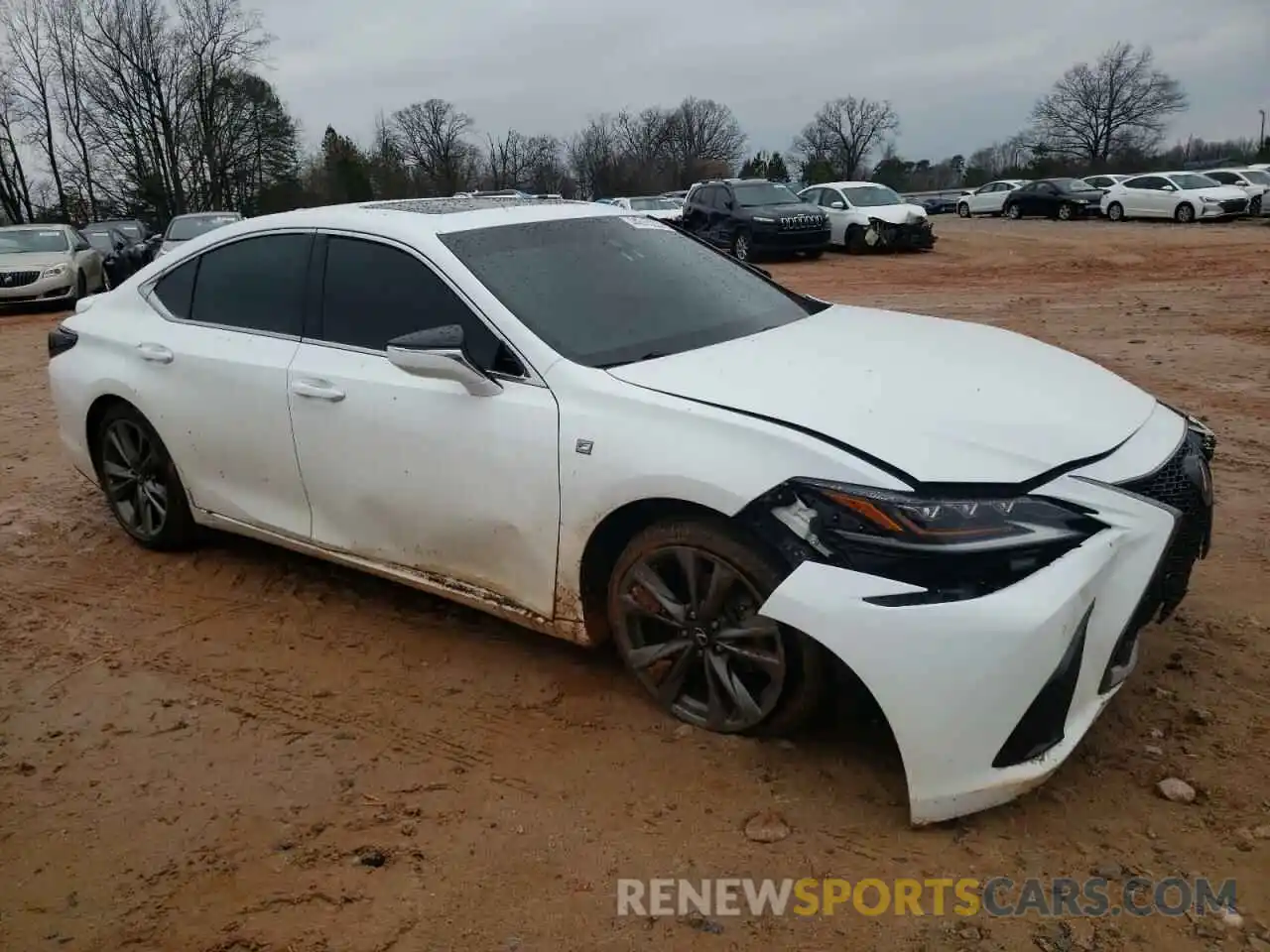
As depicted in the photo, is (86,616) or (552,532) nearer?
(552,532)

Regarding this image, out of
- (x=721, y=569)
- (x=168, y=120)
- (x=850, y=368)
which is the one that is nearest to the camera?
(x=721, y=569)

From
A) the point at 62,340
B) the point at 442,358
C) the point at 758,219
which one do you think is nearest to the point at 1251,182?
the point at 758,219

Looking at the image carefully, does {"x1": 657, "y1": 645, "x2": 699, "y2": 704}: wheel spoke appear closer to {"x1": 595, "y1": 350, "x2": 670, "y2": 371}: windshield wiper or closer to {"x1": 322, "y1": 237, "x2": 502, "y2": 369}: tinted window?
{"x1": 595, "y1": 350, "x2": 670, "y2": 371}: windshield wiper

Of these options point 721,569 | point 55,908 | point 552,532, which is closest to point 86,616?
point 55,908

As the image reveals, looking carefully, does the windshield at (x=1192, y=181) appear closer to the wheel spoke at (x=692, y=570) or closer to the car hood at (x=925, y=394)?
the car hood at (x=925, y=394)

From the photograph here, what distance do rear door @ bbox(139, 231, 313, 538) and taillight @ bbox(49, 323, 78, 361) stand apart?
626 millimetres

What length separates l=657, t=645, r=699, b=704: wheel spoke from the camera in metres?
3.07

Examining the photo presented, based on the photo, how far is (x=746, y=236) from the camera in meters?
19.5

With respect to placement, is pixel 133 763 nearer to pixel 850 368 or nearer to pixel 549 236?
pixel 549 236

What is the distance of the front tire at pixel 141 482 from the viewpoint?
4.58 meters

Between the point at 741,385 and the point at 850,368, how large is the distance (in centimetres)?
39

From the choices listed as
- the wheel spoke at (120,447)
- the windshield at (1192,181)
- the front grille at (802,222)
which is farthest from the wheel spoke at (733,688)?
the windshield at (1192,181)

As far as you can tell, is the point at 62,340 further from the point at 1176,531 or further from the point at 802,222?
the point at 802,222

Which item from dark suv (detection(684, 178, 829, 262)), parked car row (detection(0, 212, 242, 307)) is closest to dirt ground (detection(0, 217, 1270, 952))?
parked car row (detection(0, 212, 242, 307))
